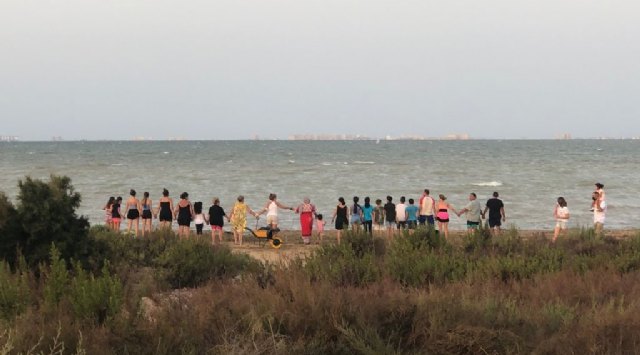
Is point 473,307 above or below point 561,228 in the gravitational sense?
above

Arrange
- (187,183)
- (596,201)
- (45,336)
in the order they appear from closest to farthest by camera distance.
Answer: (45,336) → (596,201) → (187,183)

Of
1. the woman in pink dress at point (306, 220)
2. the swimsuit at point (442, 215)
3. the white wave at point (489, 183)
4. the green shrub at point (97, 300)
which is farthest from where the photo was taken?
the white wave at point (489, 183)

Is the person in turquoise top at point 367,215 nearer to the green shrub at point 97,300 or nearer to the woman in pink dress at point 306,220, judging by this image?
the woman in pink dress at point 306,220

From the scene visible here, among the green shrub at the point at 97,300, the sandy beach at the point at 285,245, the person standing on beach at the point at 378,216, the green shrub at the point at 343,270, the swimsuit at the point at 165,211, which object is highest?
the green shrub at the point at 97,300

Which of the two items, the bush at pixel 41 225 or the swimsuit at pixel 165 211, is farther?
Result: the swimsuit at pixel 165 211

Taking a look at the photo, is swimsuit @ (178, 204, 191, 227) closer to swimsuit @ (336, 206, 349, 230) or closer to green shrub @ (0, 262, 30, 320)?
swimsuit @ (336, 206, 349, 230)

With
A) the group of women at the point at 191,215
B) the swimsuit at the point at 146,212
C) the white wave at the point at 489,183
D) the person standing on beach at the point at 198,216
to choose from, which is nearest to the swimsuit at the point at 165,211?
the group of women at the point at 191,215

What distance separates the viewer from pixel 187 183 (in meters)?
53.1

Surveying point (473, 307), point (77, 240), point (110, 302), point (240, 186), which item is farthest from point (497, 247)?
point (240, 186)

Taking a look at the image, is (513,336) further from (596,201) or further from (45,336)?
(596,201)

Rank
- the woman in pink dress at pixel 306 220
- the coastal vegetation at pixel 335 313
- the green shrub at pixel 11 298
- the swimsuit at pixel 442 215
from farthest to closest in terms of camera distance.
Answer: the swimsuit at pixel 442 215 < the woman in pink dress at pixel 306 220 < the green shrub at pixel 11 298 < the coastal vegetation at pixel 335 313

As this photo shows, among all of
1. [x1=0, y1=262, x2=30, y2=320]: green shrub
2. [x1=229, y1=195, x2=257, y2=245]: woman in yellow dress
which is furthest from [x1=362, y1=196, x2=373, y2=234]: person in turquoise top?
[x1=0, y1=262, x2=30, y2=320]: green shrub

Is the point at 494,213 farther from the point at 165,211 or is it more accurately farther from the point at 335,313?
the point at 335,313

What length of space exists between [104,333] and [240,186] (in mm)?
44506
